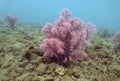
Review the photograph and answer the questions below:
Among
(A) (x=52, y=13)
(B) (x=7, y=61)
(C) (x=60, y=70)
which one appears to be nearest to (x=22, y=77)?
(C) (x=60, y=70)

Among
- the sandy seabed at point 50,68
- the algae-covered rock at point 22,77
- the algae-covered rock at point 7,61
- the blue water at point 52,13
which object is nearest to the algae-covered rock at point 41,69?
the sandy seabed at point 50,68

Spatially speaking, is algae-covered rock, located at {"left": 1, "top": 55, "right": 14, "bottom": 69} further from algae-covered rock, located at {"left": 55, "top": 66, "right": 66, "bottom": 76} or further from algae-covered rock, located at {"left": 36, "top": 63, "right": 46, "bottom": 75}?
algae-covered rock, located at {"left": 55, "top": 66, "right": 66, "bottom": 76}

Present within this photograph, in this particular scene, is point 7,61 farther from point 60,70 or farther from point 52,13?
point 52,13

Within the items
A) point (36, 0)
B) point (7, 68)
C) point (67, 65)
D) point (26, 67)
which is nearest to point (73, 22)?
point (67, 65)

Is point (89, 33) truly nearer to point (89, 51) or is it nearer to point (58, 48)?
point (89, 51)

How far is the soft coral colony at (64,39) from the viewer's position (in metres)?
7.05

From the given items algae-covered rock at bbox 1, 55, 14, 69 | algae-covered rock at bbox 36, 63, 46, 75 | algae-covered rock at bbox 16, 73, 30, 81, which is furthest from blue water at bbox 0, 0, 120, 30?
algae-covered rock at bbox 16, 73, 30, 81

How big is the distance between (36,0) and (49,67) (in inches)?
5221

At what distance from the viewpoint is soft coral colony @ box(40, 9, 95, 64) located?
7051 mm

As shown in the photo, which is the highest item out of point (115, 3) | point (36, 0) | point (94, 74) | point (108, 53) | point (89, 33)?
point (36, 0)

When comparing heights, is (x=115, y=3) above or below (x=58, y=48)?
above

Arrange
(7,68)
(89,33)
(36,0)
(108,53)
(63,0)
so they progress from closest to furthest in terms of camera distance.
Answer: (7,68), (108,53), (89,33), (36,0), (63,0)

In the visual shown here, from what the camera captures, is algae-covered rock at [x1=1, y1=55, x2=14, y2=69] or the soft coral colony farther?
algae-covered rock at [x1=1, y1=55, x2=14, y2=69]

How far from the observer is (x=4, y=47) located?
9641 millimetres
